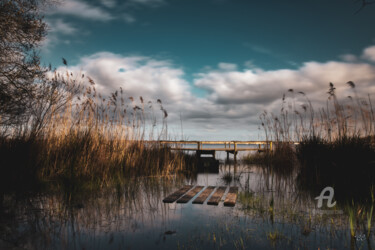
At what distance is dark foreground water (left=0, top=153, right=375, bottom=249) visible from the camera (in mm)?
2170

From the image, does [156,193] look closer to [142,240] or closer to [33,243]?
[142,240]

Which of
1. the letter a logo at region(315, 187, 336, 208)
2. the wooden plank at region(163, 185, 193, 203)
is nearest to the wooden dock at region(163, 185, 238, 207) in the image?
the wooden plank at region(163, 185, 193, 203)

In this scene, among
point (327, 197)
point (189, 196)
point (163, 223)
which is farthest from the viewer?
point (327, 197)

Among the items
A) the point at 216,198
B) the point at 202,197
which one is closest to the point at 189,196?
the point at 202,197

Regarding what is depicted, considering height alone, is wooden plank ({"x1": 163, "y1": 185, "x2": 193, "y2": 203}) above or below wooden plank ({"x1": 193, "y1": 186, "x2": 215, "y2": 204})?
above

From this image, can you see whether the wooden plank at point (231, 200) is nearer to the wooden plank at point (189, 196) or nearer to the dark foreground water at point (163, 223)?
the dark foreground water at point (163, 223)

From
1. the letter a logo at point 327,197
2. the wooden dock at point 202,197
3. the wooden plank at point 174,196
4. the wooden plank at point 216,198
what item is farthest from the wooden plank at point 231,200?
the letter a logo at point 327,197

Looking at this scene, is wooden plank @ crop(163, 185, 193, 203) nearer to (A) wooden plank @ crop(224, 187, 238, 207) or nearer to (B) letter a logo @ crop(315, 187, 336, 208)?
(A) wooden plank @ crop(224, 187, 238, 207)

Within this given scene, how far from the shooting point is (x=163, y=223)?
2.71 meters

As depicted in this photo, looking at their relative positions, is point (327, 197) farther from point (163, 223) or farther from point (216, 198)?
point (163, 223)

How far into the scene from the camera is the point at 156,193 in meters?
4.18

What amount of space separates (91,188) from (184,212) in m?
1.83

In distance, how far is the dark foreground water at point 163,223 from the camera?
217cm

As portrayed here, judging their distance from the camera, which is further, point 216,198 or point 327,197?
point 327,197
